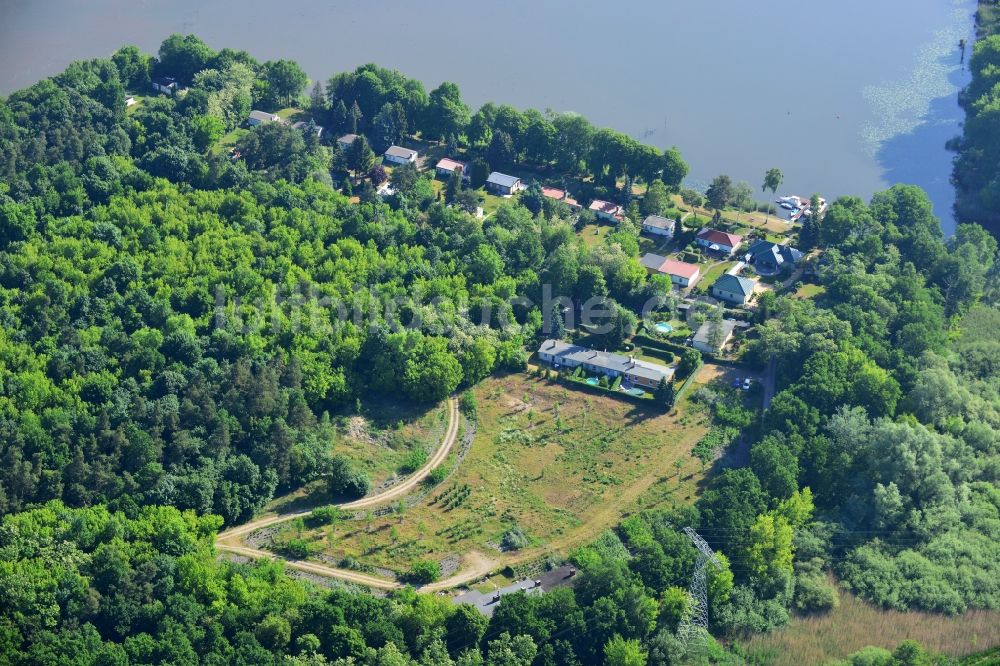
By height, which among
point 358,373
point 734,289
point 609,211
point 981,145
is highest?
point 981,145

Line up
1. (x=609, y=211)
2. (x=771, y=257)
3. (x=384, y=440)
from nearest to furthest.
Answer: (x=384, y=440)
(x=771, y=257)
(x=609, y=211)

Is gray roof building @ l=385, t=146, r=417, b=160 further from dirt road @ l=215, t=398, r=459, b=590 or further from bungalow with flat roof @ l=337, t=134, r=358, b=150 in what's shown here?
dirt road @ l=215, t=398, r=459, b=590

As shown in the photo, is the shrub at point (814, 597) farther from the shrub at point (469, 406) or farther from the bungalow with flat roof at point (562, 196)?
the bungalow with flat roof at point (562, 196)

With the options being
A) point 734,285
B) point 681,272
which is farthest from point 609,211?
point 734,285

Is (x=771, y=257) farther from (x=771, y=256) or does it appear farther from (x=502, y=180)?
(x=502, y=180)

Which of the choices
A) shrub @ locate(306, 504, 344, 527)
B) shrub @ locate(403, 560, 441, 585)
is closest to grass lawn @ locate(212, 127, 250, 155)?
shrub @ locate(306, 504, 344, 527)
